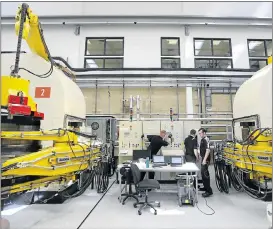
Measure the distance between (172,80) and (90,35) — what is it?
3152 mm

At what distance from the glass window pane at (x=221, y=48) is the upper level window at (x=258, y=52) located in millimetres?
690

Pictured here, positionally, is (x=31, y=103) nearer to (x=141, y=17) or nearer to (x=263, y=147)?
(x=263, y=147)

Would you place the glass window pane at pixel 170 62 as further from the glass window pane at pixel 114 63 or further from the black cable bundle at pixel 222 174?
the black cable bundle at pixel 222 174

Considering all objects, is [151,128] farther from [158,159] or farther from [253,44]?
[253,44]

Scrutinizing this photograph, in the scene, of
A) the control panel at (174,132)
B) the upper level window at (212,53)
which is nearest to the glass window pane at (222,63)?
the upper level window at (212,53)

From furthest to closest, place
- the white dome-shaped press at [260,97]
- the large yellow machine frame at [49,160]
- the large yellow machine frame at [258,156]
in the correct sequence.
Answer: the white dome-shaped press at [260,97] < the large yellow machine frame at [258,156] < the large yellow machine frame at [49,160]

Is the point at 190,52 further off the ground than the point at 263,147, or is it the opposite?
the point at 190,52

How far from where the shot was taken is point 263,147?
2.24 meters

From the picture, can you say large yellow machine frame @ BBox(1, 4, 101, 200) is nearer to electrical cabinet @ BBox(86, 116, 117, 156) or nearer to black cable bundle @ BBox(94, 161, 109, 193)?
black cable bundle @ BBox(94, 161, 109, 193)

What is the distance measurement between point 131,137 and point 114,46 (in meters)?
3.47

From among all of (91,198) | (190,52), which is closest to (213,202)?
(91,198)

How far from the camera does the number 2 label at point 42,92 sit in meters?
2.85

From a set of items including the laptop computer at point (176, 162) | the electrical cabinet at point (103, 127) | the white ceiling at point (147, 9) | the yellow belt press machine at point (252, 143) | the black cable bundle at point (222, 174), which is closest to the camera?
the yellow belt press machine at point (252, 143)

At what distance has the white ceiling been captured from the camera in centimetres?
577
